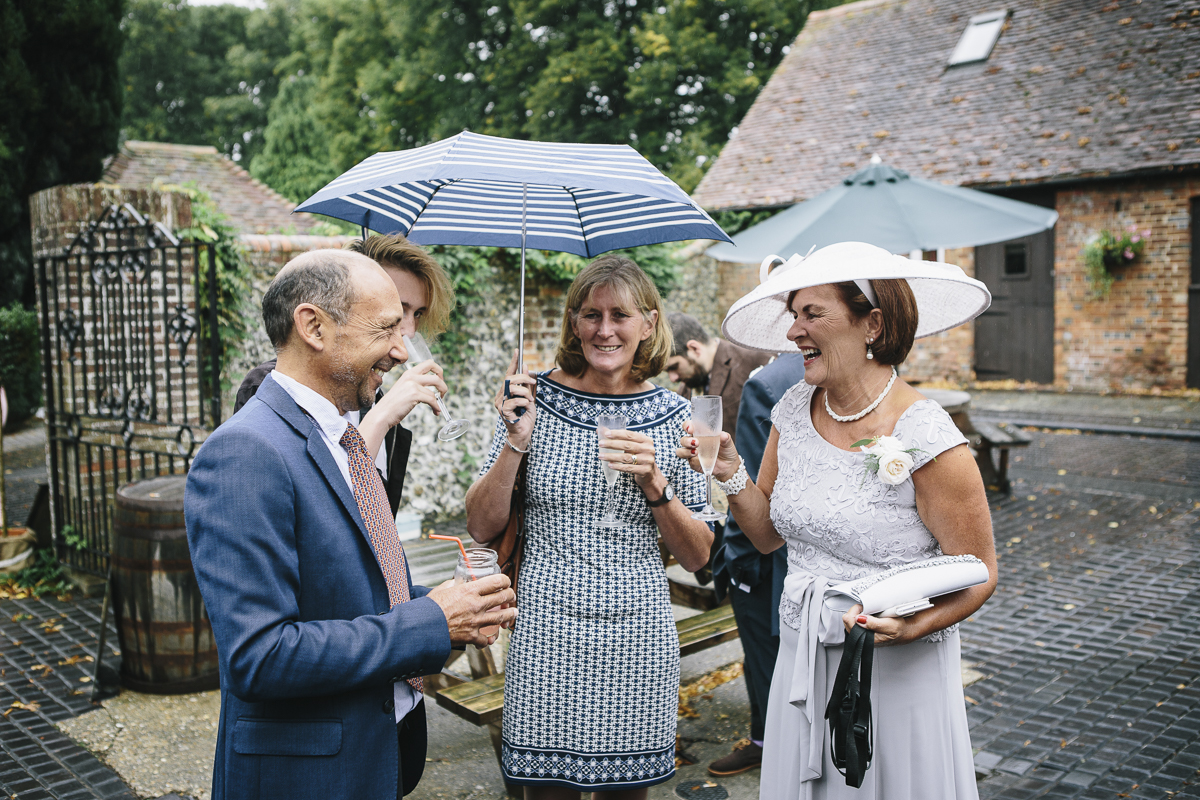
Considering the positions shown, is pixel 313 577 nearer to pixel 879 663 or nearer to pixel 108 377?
pixel 879 663

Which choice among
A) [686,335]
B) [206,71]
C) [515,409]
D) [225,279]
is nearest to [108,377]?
[225,279]

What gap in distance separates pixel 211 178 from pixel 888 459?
17969 millimetres

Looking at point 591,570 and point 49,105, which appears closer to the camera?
point 591,570

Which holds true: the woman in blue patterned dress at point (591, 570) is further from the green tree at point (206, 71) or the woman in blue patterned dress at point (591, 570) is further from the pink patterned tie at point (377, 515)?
the green tree at point (206, 71)

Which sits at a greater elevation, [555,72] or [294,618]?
[555,72]

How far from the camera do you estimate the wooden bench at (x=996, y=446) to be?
918cm

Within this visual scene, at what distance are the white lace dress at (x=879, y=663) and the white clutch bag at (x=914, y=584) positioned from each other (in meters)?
0.14

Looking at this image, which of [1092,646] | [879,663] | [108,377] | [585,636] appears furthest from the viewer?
[108,377]

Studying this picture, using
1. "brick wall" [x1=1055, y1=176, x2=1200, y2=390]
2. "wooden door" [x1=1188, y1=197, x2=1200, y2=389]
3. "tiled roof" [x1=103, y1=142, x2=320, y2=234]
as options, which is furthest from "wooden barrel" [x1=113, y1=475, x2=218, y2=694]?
"wooden door" [x1=1188, y1=197, x2=1200, y2=389]

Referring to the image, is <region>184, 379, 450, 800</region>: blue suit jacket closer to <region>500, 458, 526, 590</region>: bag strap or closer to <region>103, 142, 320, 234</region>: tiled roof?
<region>500, 458, 526, 590</region>: bag strap

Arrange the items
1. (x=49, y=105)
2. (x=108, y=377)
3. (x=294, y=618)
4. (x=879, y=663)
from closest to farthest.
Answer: (x=294, y=618) < (x=879, y=663) < (x=108, y=377) < (x=49, y=105)

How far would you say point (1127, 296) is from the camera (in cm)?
1533

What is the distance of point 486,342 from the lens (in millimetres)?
8836

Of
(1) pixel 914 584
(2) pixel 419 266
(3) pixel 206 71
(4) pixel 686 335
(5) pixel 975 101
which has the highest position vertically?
(3) pixel 206 71
